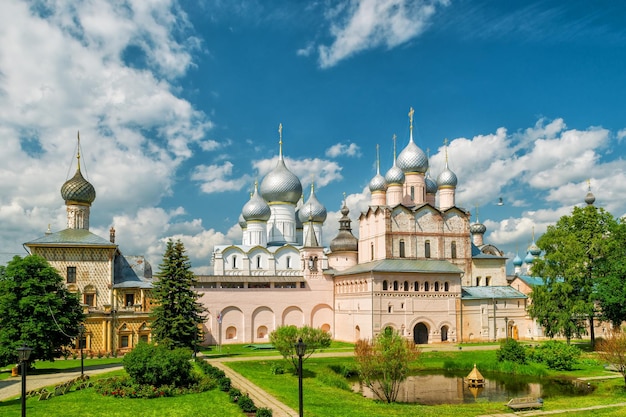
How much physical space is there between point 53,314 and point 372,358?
1507 centimetres

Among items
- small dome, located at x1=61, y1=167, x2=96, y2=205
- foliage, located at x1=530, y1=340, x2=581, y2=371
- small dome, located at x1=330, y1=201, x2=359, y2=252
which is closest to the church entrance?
small dome, located at x1=330, y1=201, x2=359, y2=252

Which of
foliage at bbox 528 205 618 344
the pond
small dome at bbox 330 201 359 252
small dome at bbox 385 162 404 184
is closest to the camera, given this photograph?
the pond

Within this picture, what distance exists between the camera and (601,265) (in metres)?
32.2

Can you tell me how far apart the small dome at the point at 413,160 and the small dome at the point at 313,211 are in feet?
35.3

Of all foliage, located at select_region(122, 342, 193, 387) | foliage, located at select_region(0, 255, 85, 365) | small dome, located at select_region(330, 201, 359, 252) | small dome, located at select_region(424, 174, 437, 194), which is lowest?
foliage, located at select_region(122, 342, 193, 387)

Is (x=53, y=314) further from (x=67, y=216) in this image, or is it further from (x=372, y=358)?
(x=372, y=358)

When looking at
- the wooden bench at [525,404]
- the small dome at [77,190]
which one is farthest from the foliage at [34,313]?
the wooden bench at [525,404]

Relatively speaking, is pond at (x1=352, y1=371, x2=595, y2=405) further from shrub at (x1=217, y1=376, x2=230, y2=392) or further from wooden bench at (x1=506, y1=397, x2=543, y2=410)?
shrub at (x1=217, y1=376, x2=230, y2=392)

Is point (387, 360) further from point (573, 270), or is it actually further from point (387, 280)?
point (387, 280)

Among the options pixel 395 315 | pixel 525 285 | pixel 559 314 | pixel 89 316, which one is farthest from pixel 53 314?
pixel 525 285

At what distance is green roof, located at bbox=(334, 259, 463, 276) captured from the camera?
38.2 metres

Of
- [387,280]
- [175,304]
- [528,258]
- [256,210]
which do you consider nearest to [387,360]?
[175,304]

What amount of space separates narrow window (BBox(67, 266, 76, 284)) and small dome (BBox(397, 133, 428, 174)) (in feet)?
81.2

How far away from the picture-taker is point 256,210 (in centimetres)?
4869
